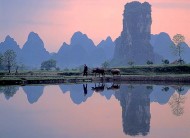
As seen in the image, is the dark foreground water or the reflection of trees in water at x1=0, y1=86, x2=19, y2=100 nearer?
the dark foreground water

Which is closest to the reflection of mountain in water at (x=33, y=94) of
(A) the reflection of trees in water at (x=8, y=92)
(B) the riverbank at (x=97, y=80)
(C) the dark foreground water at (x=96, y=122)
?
(A) the reflection of trees in water at (x=8, y=92)

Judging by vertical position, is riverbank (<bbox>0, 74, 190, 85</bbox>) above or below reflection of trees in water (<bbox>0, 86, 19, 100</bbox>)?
above

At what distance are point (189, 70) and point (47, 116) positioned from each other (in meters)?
56.3

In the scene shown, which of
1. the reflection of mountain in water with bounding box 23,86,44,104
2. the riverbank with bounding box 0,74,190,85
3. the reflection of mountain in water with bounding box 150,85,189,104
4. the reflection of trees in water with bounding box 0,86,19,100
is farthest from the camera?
the riverbank with bounding box 0,74,190,85

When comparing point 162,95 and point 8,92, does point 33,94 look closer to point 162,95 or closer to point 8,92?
point 8,92

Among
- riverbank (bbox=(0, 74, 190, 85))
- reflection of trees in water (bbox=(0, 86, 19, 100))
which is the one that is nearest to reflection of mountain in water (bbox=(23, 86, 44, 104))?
reflection of trees in water (bbox=(0, 86, 19, 100))

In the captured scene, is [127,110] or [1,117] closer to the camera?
[1,117]

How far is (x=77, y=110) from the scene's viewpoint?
59.9 feet

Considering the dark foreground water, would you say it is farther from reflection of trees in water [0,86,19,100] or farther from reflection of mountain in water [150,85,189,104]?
reflection of trees in water [0,86,19,100]

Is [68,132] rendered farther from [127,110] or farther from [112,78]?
[112,78]

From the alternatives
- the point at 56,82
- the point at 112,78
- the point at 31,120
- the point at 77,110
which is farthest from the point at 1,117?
the point at 112,78

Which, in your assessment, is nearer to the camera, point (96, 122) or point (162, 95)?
point (96, 122)

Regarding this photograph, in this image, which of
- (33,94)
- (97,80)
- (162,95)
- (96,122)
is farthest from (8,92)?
(97,80)

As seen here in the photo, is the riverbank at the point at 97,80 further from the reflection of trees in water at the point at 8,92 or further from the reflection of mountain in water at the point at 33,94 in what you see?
the reflection of mountain in water at the point at 33,94
